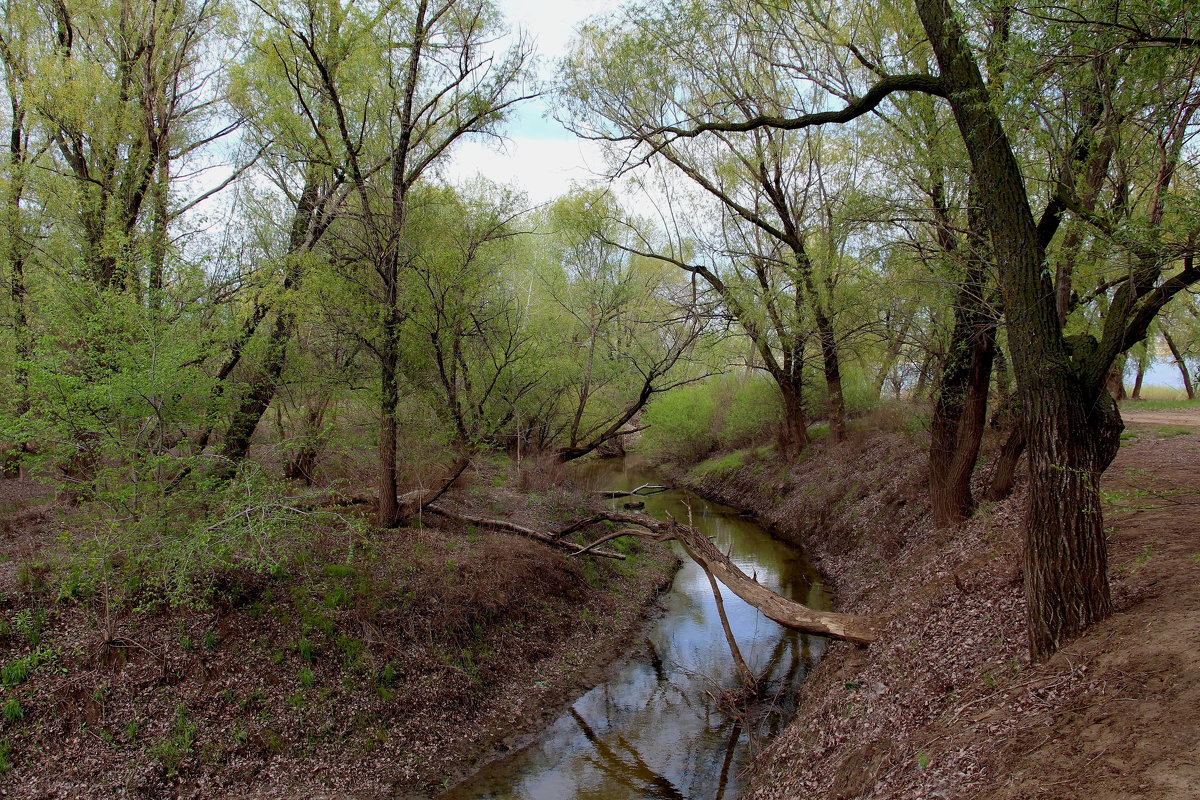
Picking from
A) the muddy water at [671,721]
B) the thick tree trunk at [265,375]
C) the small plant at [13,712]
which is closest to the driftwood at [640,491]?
the muddy water at [671,721]

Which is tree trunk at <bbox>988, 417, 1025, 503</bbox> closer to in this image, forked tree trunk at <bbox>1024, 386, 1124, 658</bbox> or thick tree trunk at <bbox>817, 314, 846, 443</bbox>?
forked tree trunk at <bbox>1024, 386, 1124, 658</bbox>

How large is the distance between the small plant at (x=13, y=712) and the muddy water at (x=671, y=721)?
460 cm

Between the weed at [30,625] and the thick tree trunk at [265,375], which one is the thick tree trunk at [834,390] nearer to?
the thick tree trunk at [265,375]

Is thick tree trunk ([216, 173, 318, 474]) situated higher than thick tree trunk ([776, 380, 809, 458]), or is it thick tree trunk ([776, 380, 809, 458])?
thick tree trunk ([216, 173, 318, 474])

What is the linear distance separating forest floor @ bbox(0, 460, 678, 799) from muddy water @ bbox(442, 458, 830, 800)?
487 mm

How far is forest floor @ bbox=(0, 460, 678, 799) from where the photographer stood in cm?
696

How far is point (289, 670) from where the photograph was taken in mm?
8508

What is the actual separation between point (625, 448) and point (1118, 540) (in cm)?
3034

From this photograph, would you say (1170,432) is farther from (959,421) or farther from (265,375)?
(265,375)

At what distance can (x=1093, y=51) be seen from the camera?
516cm

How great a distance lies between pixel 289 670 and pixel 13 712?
8.93 ft

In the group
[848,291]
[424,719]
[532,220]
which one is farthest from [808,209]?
[424,719]

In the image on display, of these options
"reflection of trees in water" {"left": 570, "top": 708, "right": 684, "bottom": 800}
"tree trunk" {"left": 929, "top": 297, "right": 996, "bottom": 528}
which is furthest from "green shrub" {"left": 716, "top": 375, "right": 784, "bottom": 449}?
"reflection of trees in water" {"left": 570, "top": 708, "right": 684, "bottom": 800}

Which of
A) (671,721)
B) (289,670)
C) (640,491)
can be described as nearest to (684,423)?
(640,491)
